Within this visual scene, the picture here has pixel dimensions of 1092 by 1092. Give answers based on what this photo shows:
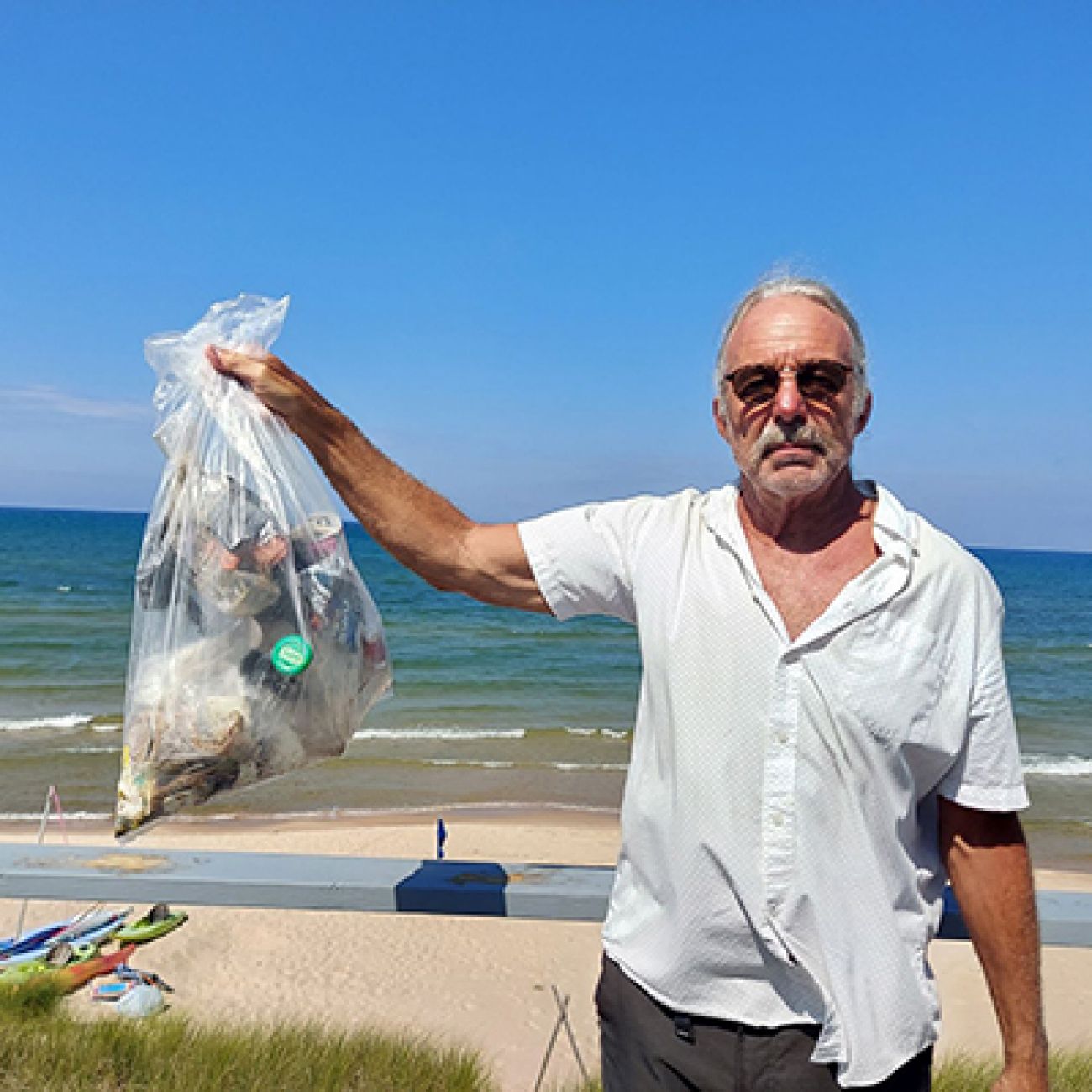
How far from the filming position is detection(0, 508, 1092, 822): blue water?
10.5 metres

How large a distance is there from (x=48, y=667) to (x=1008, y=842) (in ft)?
58.3

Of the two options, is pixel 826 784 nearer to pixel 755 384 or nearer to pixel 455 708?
pixel 755 384

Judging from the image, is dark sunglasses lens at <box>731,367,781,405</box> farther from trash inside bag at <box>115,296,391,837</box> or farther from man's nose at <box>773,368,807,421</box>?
trash inside bag at <box>115,296,391,837</box>

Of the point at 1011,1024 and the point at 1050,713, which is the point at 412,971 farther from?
the point at 1050,713

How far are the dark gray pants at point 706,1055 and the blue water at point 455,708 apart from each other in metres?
8.56

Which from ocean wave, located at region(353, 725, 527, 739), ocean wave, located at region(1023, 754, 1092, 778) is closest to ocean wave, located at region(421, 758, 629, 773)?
ocean wave, located at region(353, 725, 527, 739)

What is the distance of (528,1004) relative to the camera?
5.25 meters

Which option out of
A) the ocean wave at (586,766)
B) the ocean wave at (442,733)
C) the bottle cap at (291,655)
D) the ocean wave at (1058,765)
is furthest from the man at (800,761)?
the ocean wave at (1058,765)

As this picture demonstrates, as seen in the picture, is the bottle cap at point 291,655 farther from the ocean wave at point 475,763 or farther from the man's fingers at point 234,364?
the ocean wave at point 475,763

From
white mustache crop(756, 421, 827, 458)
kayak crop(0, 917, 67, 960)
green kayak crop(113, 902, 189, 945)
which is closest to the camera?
white mustache crop(756, 421, 827, 458)

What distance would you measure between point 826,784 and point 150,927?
572 cm

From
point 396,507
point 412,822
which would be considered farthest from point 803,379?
point 412,822

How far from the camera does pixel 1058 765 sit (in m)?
12.5

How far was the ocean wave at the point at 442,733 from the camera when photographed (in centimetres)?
1270
